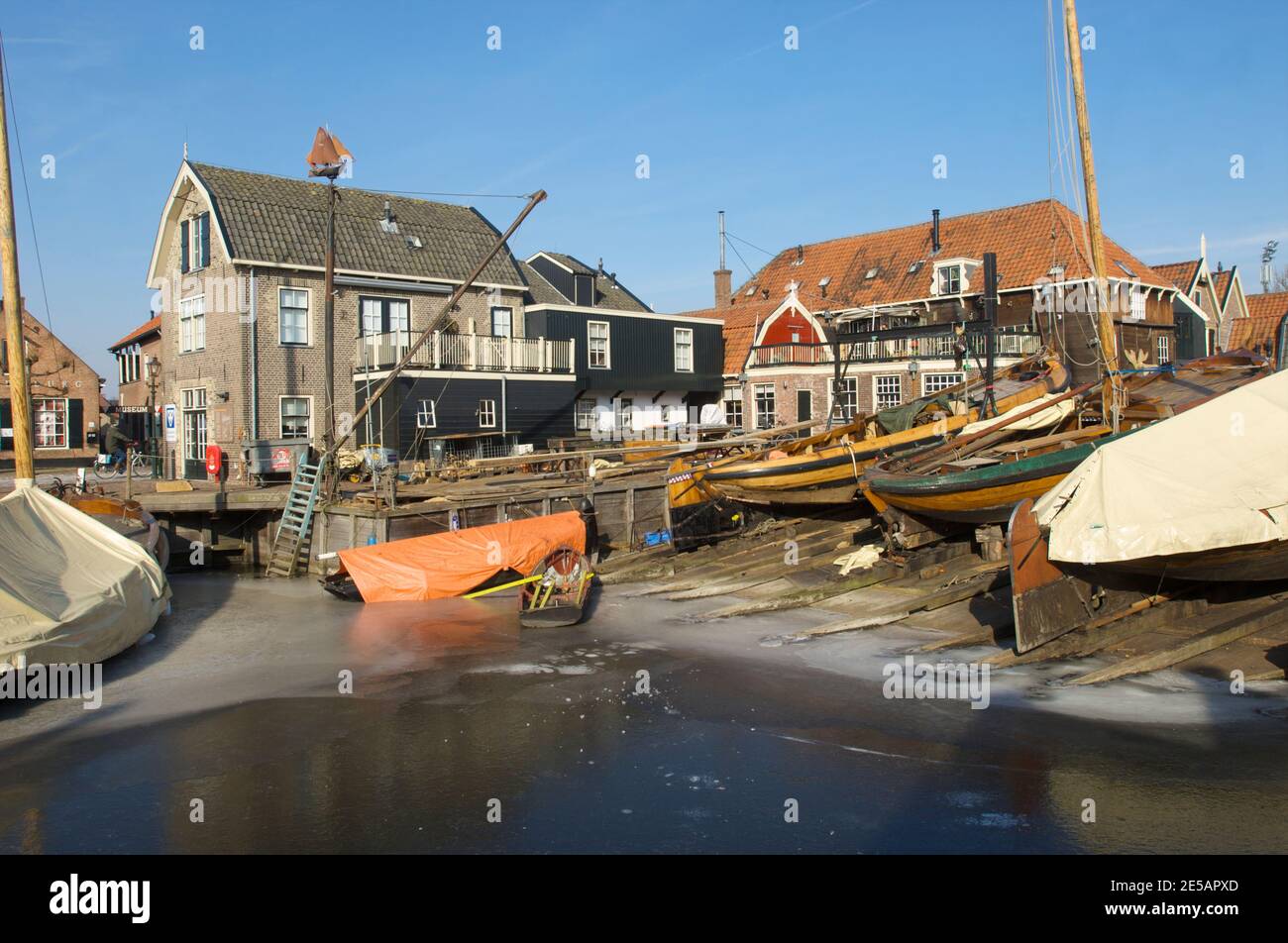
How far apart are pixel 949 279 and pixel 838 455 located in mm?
22884

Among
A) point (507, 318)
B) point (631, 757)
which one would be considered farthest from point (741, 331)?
point (631, 757)

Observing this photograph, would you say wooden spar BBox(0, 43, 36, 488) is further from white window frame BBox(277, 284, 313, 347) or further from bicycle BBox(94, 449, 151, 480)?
bicycle BBox(94, 449, 151, 480)

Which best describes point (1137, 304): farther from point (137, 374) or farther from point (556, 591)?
point (137, 374)

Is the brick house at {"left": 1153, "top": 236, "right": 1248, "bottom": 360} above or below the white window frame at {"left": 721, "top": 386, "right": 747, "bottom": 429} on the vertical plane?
above

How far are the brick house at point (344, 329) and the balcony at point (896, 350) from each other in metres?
8.66

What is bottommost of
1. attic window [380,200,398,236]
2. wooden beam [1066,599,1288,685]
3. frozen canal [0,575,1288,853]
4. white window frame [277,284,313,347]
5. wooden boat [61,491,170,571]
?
frozen canal [0,575,1288,853]

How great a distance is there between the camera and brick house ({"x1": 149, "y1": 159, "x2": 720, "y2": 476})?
29281 millimetres

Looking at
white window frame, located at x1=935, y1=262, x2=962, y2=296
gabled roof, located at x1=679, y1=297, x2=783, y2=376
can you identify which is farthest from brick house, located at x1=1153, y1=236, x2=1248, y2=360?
gabled roof, located at x1=679, y1=297, x2=783, y2=376

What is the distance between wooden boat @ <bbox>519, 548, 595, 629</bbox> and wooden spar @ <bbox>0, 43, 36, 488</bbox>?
8.95m

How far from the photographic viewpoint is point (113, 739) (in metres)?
10.9
